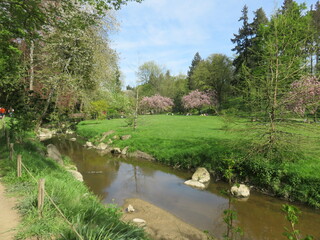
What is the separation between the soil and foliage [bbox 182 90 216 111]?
40294 mm

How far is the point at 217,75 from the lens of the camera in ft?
149

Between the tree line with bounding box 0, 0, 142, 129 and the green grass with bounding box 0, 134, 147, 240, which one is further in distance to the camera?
the tree line with bounding box 0, 0, 142, 129

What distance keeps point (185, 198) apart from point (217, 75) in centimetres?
4033

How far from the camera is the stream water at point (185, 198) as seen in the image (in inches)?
275

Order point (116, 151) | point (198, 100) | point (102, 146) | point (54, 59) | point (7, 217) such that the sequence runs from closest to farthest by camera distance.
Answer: point (7, 217)
point (54, 59)
point (116, 151)
point (102, 146)
point (198, 100)

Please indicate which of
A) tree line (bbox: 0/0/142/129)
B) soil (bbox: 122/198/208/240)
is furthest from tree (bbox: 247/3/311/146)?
tree line (bbox: 0/0/142/129)

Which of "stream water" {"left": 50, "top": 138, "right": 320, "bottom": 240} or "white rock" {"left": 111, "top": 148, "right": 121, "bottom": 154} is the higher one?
"white rock" {"left": 111, "top": 148, "right": 121, "bottom": 154}

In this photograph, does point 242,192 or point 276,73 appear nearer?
point 242,192

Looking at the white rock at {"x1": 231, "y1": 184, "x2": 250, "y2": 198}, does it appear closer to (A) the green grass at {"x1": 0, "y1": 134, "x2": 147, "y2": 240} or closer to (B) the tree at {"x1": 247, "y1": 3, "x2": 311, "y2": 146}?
(B) the tree at {"x1": 247, "y1": 3, "x2": 311, "y2": 146}

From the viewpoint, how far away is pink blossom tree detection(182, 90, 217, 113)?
154 ft

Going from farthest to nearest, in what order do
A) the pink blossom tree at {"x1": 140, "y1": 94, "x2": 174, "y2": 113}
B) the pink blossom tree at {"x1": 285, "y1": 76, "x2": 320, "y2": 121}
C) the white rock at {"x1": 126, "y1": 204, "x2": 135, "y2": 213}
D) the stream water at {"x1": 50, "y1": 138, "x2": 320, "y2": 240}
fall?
the pink blossom tree at {"x1": 140, "y1": 94, "x2": 174, "y2": 113} → the pink blossom tree at {"x1": 285, "y1": 76, "x2": 320, "y2": 121} → the white rock at {"x1": 126, "y1": 204, "x2": 135, "y2": 213} → the stream water at {"x1": 50, "y1": 138, "x2": 320, "y2": 240}

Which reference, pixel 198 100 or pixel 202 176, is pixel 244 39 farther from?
pixel 202 176

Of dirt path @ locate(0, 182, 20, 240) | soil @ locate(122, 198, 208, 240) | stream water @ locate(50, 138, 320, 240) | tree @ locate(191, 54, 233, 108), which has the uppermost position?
tree @ locate(191, 54, 233, 108)

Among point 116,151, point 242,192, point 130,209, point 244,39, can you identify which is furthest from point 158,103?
point 130,209
